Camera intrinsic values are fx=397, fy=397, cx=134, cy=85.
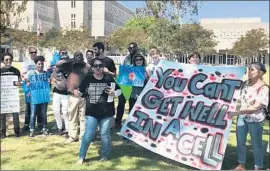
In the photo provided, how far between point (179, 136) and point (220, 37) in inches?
3163

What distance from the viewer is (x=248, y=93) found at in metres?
5.88

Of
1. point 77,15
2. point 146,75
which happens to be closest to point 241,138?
point 146,75

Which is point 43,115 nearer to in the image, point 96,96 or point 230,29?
point 96,96

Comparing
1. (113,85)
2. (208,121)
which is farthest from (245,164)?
(113,85)

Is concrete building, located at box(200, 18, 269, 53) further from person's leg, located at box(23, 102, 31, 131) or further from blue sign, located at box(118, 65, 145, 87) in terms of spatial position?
person's leg, located at box(23, 102, 31, 131)

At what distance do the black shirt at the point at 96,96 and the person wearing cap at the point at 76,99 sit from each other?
1.06 m

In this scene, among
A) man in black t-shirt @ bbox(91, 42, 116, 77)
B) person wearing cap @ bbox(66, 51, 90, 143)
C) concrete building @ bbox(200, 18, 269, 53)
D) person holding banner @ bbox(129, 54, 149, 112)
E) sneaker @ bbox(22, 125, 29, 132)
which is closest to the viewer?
person wearing cap @ bbox(66, 51, 90, 143)

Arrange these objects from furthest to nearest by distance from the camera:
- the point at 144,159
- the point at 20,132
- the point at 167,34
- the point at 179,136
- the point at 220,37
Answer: the point at 220,37 → the point at 167,34 → the point at 20,132 → the point at 144,159 → the point at 179,136

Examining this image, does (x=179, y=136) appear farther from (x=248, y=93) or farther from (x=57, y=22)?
(x=57, y=22)

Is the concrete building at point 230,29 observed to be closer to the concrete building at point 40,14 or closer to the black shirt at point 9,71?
the concrete building at point 40,14

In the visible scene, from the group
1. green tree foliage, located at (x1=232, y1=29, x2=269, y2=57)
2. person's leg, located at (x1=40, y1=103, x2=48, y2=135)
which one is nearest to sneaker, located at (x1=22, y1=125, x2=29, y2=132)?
person's leg, located at (x1=40, y1=103, x2=48, y2=135)

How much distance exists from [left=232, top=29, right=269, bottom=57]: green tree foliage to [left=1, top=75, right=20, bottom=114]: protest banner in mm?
58414

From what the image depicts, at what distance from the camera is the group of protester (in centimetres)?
590

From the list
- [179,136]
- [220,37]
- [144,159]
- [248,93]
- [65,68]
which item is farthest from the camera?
[220,37]
